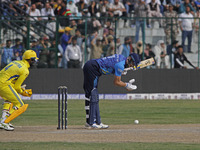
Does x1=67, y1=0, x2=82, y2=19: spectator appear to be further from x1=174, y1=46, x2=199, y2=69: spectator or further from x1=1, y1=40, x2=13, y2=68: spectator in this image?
x1=174, y1=46, x2=199, y2=69: spectator

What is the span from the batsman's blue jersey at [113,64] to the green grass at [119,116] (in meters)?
2.80

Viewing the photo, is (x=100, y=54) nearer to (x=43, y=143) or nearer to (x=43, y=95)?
(x=43, y=95)

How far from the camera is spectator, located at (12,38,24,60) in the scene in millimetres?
27719

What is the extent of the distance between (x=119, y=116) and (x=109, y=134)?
20.0ft

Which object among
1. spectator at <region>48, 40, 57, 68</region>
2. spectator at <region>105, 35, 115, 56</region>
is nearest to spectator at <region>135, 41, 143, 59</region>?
spectator at <region>105, 35, 115, 56</region>

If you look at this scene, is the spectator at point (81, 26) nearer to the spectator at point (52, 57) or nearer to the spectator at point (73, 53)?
the spectator at point (73, 53)

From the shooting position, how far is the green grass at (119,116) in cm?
1167

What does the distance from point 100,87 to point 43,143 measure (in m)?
16.6

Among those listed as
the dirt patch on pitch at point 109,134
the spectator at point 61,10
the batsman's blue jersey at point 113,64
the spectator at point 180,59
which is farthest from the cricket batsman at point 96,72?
the spectator at point 61,10

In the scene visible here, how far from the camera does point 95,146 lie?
1166 cm

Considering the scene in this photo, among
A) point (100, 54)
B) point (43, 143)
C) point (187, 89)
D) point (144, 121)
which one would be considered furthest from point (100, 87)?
point (43, 143)

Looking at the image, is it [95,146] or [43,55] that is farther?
[43,55]

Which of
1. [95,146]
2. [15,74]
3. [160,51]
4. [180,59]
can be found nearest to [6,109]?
[15,74]

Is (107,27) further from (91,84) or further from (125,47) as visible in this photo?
(91,84)
